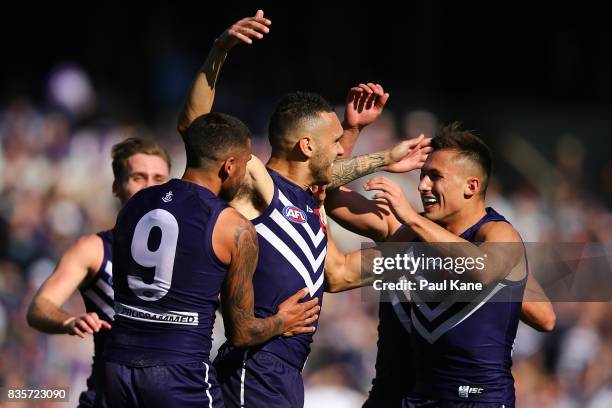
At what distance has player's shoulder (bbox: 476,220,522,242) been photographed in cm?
651

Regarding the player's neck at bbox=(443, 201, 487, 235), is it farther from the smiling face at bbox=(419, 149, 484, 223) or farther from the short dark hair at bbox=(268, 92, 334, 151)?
the short dark hair at bbox=(268, 92, 334, 151)

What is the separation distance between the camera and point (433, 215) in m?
6.88

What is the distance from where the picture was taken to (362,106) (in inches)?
293

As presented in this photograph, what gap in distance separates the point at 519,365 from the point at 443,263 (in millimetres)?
6388

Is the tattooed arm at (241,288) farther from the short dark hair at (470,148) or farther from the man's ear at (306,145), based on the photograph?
the short dark hair at (470,148)

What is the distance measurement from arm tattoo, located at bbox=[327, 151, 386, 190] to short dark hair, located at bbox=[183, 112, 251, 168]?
1289mm

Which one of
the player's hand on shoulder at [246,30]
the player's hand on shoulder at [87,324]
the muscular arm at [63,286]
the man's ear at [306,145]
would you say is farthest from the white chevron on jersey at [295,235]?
the muscular arm at [63,286]

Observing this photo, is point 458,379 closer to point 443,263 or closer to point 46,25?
point 443,263

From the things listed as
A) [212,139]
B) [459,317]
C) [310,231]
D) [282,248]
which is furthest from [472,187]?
[212,139]

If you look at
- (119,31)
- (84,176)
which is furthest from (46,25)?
(84,176)

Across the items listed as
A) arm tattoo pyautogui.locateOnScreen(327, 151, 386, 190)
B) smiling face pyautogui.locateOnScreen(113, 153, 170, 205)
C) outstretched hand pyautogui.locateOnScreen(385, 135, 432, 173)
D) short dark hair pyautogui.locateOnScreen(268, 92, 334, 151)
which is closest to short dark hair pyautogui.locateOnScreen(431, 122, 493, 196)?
outstretched hand pyautogui.locateOnScreen(385, 135, 432, 173)

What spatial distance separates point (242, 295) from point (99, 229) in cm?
748

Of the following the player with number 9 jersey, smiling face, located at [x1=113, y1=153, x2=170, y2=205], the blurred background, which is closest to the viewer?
the player with number 9 jersey

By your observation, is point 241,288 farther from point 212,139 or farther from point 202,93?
point 202,93
